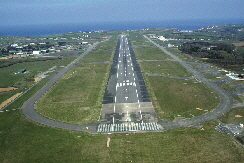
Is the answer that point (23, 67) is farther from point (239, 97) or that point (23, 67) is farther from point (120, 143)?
point (239, 97)

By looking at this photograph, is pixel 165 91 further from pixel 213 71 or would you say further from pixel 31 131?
pixel 31 131

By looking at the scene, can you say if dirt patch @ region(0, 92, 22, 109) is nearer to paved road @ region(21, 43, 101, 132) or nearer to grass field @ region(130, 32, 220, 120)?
paved road @ region(21, 43, 101, 132)

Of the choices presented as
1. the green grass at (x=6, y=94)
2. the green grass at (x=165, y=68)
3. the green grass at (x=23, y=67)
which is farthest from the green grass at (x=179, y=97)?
the green grass at (x=23, y=67)

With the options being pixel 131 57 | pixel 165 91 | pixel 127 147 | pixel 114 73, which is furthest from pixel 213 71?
pixel 127 147

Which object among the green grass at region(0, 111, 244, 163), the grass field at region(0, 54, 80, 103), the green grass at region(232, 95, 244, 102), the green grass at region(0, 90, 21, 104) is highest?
the grass field at region(0, 54, 80, 103)

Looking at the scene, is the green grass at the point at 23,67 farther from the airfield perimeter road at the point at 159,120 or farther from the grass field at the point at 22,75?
the airfield perimeter road at the point at 159,120

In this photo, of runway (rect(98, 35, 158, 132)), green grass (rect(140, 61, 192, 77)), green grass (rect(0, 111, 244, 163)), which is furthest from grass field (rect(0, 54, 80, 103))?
green grass (rect(140, 61, 192, 77))
